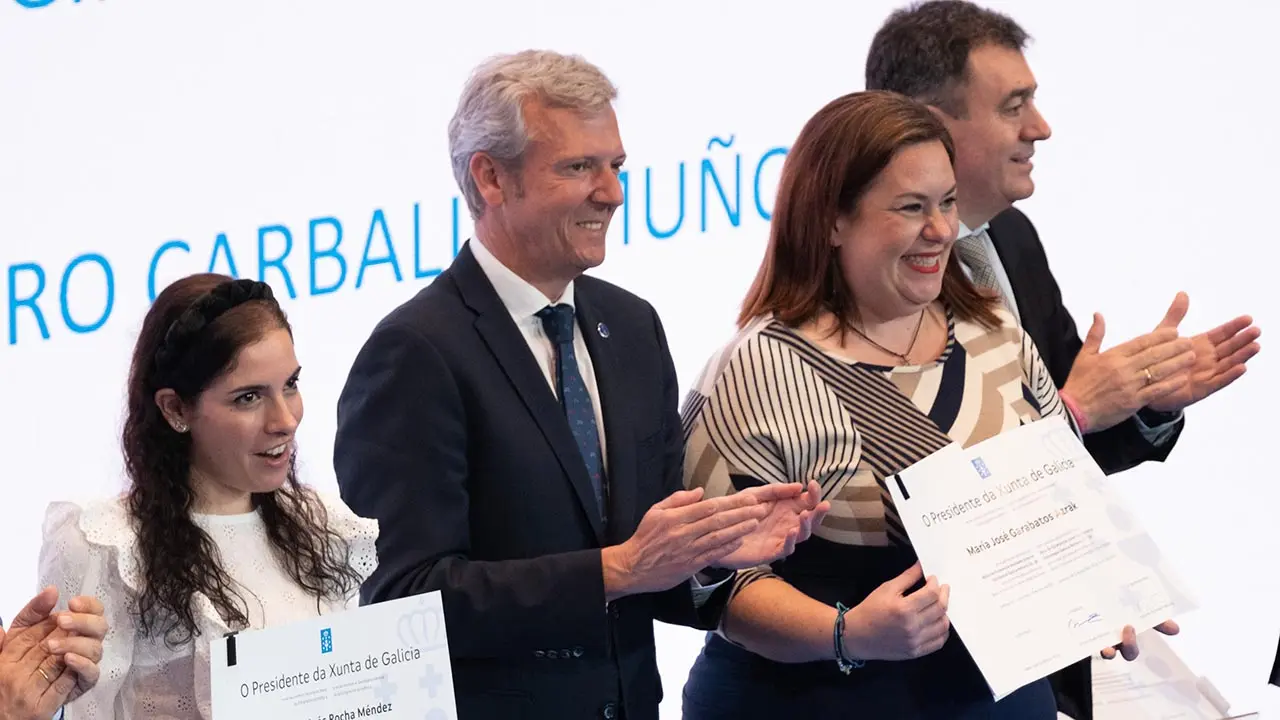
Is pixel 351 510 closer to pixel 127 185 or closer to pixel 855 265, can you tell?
pixel 855 265

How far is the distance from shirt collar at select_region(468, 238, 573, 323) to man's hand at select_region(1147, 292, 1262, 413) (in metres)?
1.19

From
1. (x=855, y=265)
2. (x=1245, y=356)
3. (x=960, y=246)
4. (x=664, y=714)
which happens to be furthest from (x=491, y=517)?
(x=664, y=714)

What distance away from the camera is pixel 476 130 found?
263 centimetres

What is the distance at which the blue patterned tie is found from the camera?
2.53 metres

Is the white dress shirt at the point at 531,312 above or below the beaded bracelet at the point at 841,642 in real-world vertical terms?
above

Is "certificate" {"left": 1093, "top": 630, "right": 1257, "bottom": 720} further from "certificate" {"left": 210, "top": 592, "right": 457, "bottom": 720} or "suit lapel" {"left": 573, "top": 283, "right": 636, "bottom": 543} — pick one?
"certificate" {"left": 210, "top": 592, "right": 457, "bottom": 720}

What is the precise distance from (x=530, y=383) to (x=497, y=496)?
17cm

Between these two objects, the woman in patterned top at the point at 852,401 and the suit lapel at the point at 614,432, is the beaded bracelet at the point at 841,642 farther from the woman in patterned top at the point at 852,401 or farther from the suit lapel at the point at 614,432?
the suit lapel at the point at 614,432

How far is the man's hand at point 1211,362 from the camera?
10.2 ft

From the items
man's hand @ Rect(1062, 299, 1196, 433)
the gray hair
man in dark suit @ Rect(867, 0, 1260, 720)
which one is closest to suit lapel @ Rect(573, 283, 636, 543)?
the gray hair

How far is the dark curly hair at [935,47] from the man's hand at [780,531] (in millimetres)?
1120

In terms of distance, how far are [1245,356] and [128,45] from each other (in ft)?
7.68
